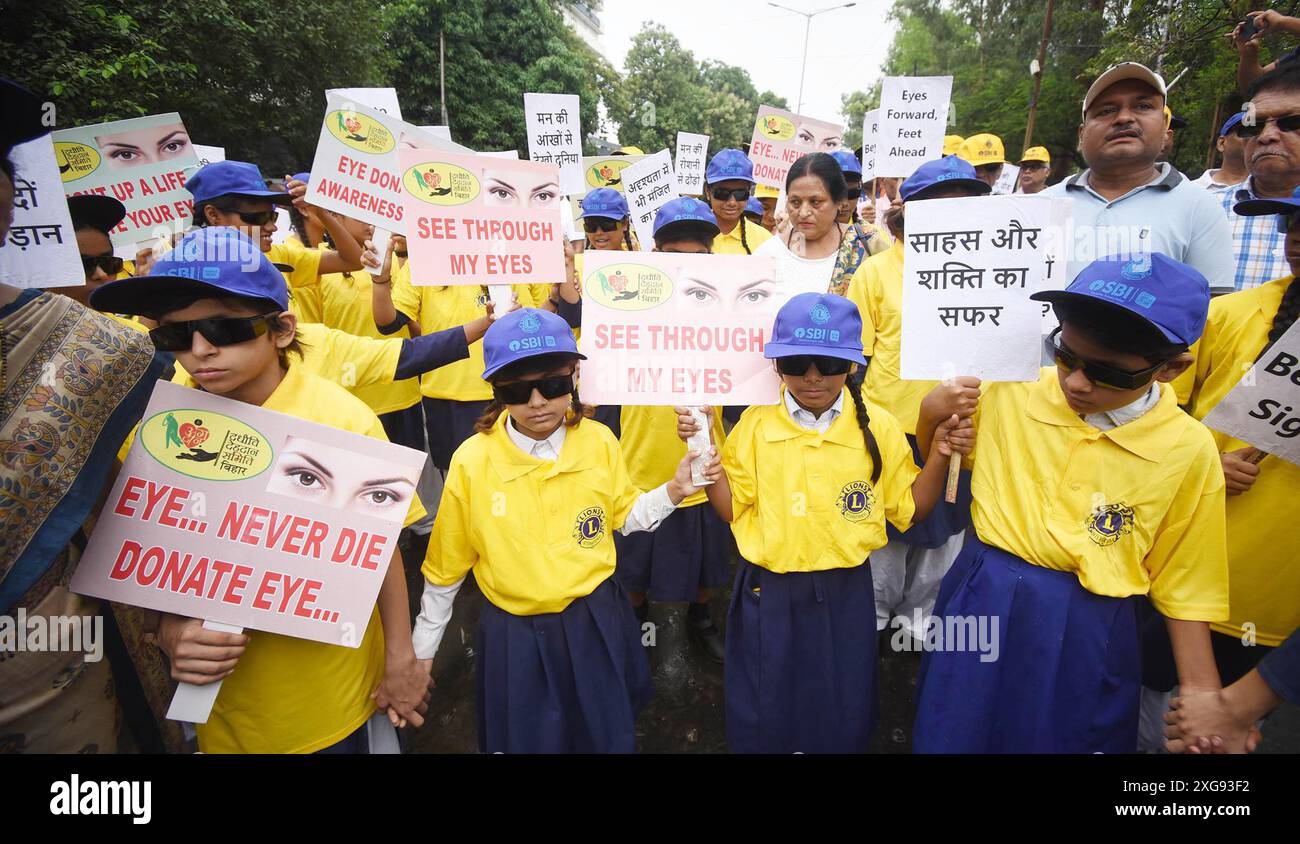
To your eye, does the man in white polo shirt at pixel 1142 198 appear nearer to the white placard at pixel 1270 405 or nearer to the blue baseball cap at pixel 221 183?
the white placard at pixel 1270 405

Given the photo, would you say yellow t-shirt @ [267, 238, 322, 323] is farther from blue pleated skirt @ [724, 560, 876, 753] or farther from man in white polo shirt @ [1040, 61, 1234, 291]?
man in white polo shirt @ [1040, 61, 1234, 291]

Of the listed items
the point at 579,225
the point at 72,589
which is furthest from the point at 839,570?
the point at 579,225

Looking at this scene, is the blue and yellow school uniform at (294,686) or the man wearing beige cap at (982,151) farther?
the man wearing beige cap at (982,151)

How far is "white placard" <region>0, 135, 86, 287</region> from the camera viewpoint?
9.12 ft

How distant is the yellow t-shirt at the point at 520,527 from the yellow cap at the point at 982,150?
23.1ft

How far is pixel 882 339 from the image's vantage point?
138 inches

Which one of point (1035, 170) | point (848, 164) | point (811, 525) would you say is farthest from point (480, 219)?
point (1035, 170)

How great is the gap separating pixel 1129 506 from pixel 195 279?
302 centimetres

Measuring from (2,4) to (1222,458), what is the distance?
14.0 m

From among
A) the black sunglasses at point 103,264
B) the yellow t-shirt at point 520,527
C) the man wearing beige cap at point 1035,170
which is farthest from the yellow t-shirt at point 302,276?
the man wearing beige cap at point 1035,170

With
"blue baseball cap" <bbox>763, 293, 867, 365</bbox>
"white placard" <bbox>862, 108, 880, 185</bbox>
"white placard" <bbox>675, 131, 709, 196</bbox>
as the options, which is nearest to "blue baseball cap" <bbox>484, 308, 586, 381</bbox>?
"blue baseball cap" <bbox>763, 293, 867, 365</bbox>

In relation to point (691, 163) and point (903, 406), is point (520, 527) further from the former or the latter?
point (691, 163)

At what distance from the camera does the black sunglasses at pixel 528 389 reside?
231 cm

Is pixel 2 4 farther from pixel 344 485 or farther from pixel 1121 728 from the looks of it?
pixel 1121 728
